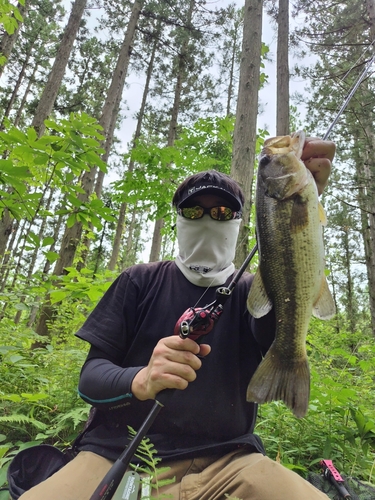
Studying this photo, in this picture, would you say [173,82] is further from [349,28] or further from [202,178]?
[202,178]

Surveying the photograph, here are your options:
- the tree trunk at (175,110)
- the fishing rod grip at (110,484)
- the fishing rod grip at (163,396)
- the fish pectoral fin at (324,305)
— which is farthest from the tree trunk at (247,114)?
the tree trunk at (175,110)

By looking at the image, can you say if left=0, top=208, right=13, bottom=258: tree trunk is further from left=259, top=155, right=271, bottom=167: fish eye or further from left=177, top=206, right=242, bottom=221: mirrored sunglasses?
left=259, top=155, right=271, bottom=167: fish eye

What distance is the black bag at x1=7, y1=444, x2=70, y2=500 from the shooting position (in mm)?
1821

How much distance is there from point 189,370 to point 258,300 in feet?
1.50

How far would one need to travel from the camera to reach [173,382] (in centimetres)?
140

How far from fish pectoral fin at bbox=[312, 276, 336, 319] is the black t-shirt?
11.0 inches

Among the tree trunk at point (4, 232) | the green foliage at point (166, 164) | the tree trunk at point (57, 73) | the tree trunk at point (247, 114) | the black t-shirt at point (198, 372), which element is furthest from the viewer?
the tree trunk at point (57, 73)

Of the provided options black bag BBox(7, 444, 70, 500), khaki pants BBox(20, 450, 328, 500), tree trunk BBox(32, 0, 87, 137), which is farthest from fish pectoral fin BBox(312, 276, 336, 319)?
tree trunk BBox(32, 0, 87, 137)

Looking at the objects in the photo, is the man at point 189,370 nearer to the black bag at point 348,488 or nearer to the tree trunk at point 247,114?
the black bag at point 348,488

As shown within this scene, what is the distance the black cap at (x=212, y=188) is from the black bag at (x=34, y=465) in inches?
70.7

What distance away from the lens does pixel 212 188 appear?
2.14 m

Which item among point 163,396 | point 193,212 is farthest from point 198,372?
point 193,212

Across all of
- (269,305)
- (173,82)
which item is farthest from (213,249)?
(173,82)

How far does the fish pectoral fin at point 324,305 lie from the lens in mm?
1516
